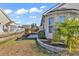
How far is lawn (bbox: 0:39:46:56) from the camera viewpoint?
3463 millimetres

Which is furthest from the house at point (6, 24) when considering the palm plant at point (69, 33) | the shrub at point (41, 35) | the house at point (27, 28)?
the palm plant at point (69, 33)

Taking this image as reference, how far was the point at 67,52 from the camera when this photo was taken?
344 centimetres

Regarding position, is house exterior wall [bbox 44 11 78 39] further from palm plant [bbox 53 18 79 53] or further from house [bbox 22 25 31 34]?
house [bbox 22 25 31 34]

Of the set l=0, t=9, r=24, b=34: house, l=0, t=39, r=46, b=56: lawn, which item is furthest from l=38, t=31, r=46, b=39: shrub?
l=0, t=9, r=24, b=34: house

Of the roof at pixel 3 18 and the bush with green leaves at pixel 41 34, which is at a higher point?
the roof at pixel 3 18

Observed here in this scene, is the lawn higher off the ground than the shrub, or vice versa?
the shrub

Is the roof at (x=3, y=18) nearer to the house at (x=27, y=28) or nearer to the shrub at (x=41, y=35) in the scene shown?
the house at (x=27, y=28)

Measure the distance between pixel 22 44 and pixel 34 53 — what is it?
23cm

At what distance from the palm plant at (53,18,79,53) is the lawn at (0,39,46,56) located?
1.23 ft

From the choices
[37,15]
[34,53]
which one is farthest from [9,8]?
[34,53]

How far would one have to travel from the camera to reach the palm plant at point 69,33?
3410 mm

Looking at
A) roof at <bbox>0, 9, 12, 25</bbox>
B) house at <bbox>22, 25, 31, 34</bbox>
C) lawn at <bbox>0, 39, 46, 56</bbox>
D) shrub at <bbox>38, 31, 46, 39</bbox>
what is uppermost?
roof at <bbox>0, 9, 12, 25</bbox>

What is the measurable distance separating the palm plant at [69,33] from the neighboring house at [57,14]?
75mm

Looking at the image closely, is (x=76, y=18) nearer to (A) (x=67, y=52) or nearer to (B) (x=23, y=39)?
(A) (x=67, y=52)
